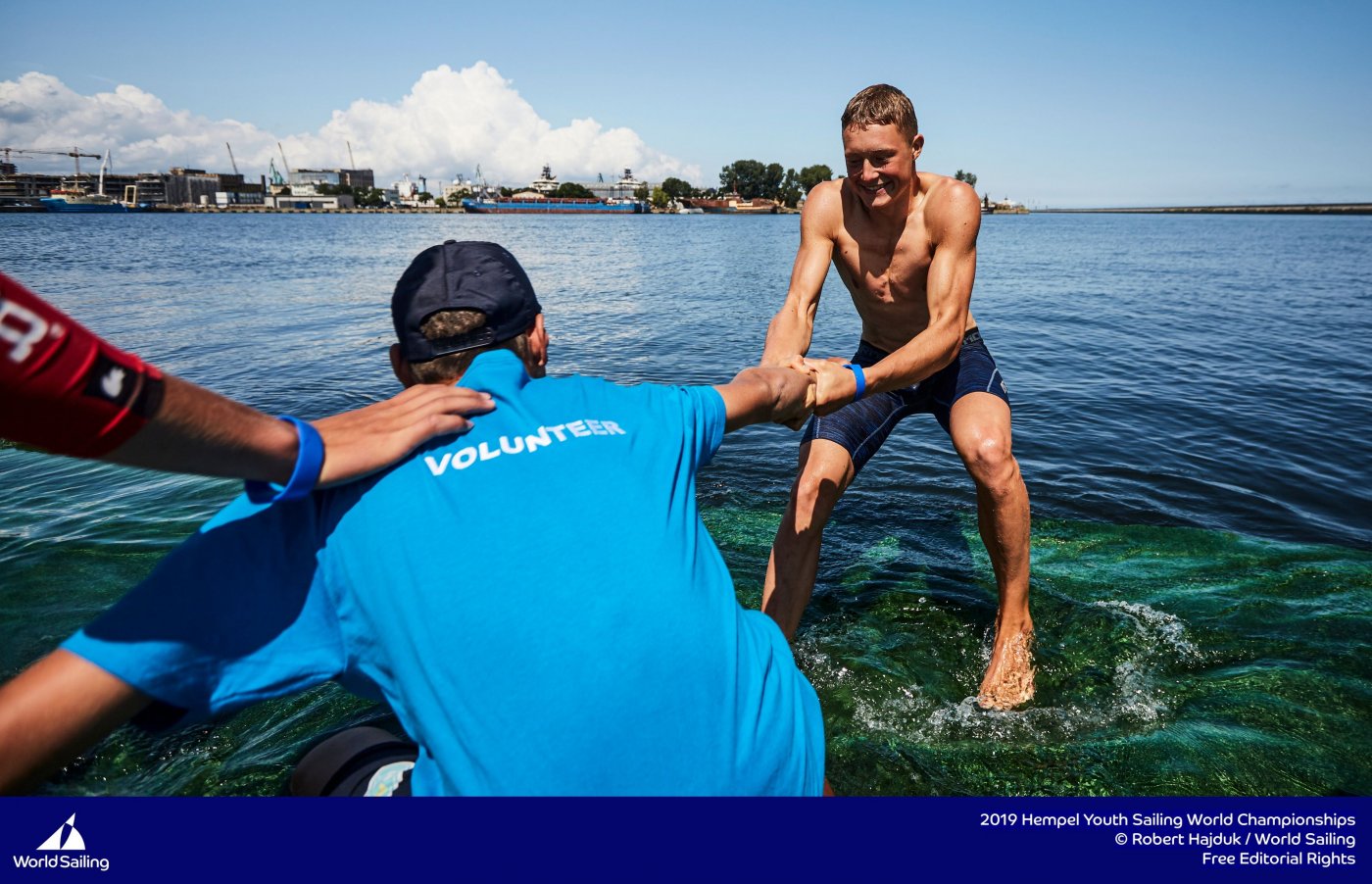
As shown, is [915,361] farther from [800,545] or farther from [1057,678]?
[1057,678]

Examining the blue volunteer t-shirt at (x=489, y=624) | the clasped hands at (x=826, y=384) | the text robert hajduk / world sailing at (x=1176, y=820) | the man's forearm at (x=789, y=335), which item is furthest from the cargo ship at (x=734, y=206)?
the blue volunteer t-shirt at (x=489, y=624)

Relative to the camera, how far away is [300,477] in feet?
5.25

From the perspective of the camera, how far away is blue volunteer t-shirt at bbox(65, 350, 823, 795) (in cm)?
154

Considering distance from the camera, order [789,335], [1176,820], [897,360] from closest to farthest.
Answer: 1. [1176,820]
2. [897,360]
3. [789,335]

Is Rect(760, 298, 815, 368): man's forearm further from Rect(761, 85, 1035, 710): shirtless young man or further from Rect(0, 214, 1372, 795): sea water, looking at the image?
Rect(0, 214, 1372, 795): sea water

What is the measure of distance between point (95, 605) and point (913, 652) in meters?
5.62

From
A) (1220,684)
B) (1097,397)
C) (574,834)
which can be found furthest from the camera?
(1097,397)

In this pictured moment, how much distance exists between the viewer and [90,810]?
7.04 ft

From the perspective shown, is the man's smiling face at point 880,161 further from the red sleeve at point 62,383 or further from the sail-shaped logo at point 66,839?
the sail-shaped logo at point 66,839

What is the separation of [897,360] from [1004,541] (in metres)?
1.24

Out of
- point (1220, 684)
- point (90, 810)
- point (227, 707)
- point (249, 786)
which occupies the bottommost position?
point (249, 786)

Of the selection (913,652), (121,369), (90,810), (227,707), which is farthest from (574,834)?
(913,652)

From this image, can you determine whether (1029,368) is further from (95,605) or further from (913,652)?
(95,605)

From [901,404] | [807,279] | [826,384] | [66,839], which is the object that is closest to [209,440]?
[66,839]
